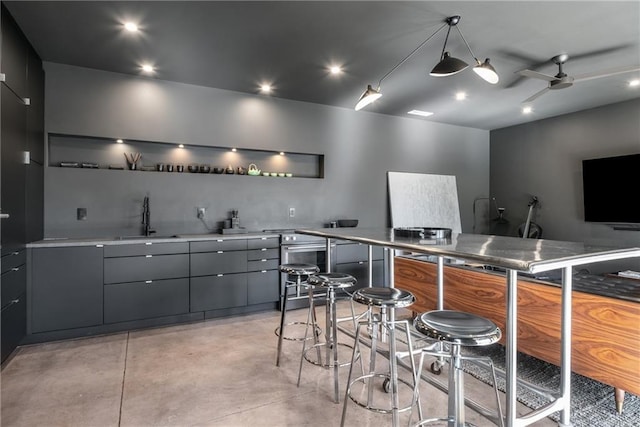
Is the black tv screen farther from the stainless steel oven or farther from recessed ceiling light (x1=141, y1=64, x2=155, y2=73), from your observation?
recessed ceiling light (x1=141, y1=64, x2=155, y2=73)

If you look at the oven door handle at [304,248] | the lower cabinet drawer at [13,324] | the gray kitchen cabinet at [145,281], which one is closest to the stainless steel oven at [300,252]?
the oven door handle at [304,248]

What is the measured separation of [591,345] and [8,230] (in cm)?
423

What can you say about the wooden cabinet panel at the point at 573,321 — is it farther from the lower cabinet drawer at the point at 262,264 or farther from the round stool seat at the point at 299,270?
the lower cabinet drawer at the point at 262,264

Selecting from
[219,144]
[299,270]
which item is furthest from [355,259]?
[219,144]

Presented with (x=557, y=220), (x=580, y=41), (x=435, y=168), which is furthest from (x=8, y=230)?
(x=557, y=220)

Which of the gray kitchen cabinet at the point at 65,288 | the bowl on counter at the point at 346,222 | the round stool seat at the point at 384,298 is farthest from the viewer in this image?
the bowl on counter at the point at 346,222

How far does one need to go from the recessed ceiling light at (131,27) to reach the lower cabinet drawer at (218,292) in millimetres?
2463

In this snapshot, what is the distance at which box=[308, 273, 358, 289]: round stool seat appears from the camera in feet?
8.02

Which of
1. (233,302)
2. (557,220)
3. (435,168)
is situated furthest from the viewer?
(435,168)

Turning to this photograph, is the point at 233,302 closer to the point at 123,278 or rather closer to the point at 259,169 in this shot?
the point at 123,278

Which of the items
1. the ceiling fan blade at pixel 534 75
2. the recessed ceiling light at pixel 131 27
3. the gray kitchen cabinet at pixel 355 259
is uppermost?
the recessed ceiling light at pixel 131 27

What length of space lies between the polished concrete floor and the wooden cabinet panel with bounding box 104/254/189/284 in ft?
1.93

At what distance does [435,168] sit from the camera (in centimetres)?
615

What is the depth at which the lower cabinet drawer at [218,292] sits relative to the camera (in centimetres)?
381
